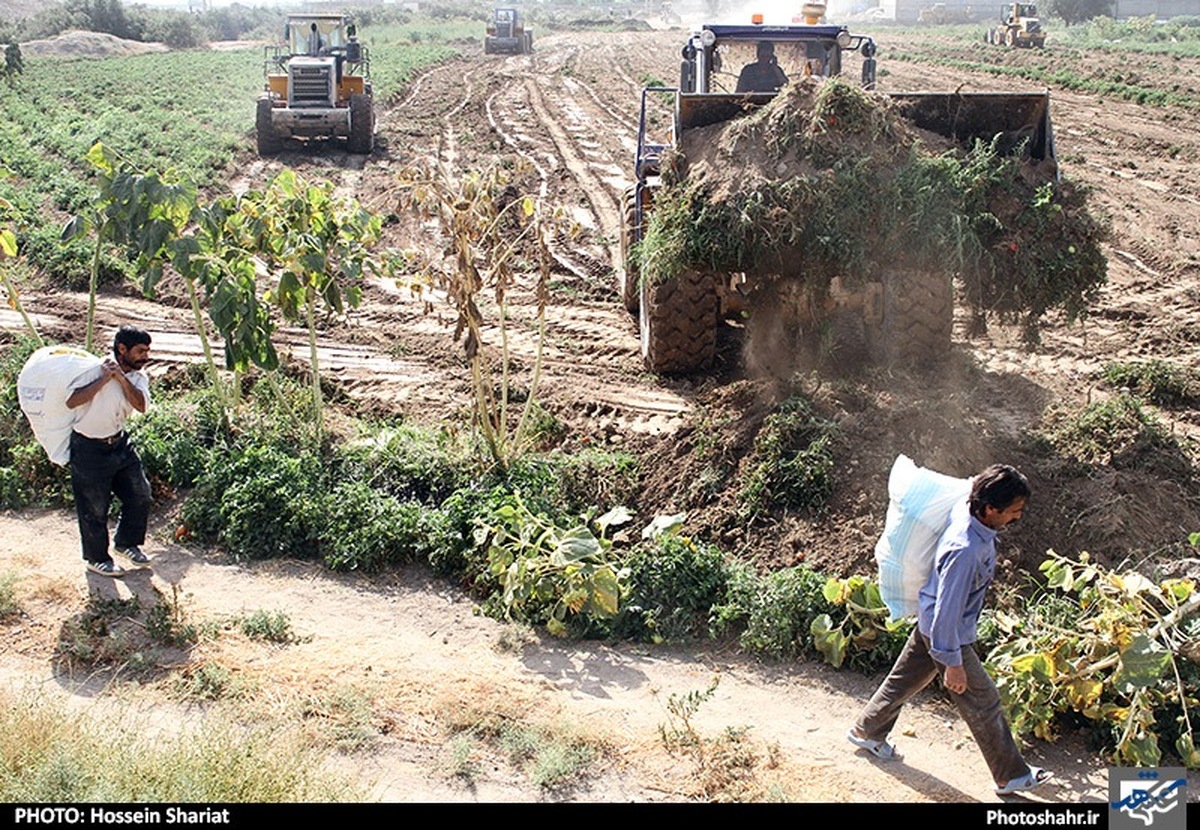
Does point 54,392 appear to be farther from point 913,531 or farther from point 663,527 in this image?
point 913,531

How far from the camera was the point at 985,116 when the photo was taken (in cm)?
854

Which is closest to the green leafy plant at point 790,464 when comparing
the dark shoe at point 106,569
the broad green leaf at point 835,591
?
the broad green leaf at point 835,591

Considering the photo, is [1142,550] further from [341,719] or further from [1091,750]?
[341,719]

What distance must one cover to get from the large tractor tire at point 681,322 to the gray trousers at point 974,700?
13.6ft

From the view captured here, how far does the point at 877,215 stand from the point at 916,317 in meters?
1.01

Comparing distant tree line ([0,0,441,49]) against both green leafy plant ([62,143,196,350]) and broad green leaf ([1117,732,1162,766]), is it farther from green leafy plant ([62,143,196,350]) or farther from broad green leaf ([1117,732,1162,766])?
broad green leaf ([1117,732,1162,766])

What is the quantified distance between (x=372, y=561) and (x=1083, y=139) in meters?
17.6

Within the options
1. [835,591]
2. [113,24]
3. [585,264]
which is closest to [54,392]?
[835,591]

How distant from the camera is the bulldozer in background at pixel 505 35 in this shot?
46.0 m

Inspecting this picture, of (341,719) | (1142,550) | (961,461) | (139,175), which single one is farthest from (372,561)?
(1142,550)

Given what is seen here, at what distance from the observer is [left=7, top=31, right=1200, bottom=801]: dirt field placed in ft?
18.1

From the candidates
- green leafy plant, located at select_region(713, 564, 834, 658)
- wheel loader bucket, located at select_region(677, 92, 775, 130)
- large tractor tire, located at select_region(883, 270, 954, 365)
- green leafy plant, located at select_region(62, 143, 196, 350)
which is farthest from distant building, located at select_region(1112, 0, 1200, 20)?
green leafy plant, located at select_region(713, 564, 834, 658)

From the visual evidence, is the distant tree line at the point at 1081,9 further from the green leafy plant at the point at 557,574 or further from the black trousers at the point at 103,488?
the black trousers at the point at 103,488

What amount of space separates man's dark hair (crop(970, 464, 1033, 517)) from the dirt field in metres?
1.37
